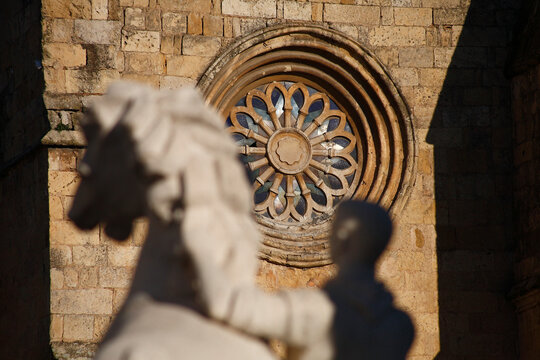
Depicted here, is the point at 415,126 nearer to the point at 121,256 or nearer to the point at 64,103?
the point at 121,256

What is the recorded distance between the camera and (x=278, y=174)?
35.2 feet

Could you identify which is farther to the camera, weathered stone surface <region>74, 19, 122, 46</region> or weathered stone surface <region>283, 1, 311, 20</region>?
weathered stone surface <region>283, 1, 311, 20</region>

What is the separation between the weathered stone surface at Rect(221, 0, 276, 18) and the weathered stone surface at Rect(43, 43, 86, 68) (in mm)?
1360

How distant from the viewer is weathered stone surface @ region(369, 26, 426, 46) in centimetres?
1053

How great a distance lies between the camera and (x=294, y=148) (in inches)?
424

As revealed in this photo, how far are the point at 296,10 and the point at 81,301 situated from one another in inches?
126

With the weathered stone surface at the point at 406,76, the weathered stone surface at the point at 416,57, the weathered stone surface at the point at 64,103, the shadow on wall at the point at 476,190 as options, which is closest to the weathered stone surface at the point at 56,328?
the weathered stone surface at the point at 64,103

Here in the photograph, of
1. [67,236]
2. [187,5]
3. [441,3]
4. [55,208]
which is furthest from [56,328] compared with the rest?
[441,3]

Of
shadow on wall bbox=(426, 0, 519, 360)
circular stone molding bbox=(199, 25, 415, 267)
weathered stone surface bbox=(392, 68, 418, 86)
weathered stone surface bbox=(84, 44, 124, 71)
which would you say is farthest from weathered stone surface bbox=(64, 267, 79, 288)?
weathered stone surface bbox=(392, 68, 418, 86)

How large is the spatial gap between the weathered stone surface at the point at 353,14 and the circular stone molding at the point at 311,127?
0.15 m

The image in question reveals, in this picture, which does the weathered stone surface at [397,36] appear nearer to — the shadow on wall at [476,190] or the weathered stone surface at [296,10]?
the shadow on wall at [476,190]

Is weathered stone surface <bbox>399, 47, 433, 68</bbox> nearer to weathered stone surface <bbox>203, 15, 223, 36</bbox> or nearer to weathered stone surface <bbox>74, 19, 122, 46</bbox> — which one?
weathered stone surface <bbox>203, 15, 223, 36</bbox>

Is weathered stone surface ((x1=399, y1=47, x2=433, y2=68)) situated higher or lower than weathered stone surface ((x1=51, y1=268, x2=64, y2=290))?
higher

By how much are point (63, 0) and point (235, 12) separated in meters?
1.50
